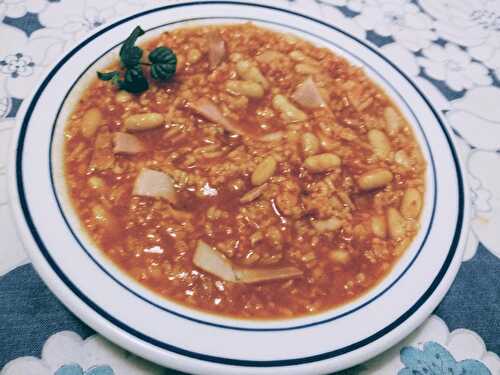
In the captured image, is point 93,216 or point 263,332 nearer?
point 263,332

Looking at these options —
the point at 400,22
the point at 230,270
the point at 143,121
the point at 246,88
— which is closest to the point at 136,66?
the point at 143,121

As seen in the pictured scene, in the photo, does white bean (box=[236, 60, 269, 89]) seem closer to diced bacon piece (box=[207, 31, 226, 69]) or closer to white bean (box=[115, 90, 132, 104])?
diced bacon piece (box=[207, 31, 226, 69])

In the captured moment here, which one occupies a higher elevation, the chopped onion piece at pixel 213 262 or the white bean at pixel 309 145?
the white bean at pixel 309 145

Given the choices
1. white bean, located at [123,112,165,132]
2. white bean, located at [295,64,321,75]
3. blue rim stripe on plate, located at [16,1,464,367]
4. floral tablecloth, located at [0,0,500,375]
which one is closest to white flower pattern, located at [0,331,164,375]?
floral tablecloth, located at [0,0,500,375]

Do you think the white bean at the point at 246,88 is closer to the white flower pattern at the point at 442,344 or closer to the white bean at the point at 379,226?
the white bean at the point at 379,226

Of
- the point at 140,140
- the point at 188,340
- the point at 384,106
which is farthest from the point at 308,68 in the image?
the point at 188,340

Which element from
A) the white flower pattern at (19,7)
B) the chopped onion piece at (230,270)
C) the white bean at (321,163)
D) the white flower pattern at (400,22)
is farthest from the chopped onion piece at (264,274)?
the white flower pattern at (19,7)

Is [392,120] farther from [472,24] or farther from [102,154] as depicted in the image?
[472,24]

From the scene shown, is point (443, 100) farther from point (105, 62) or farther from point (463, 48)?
point (105, 62)

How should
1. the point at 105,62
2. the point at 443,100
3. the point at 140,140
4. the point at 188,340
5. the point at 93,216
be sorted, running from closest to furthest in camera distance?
the point at 188,340 → the point at 93,216 → the point at 140,140 → the point at 105,62 → the point at 443,100
